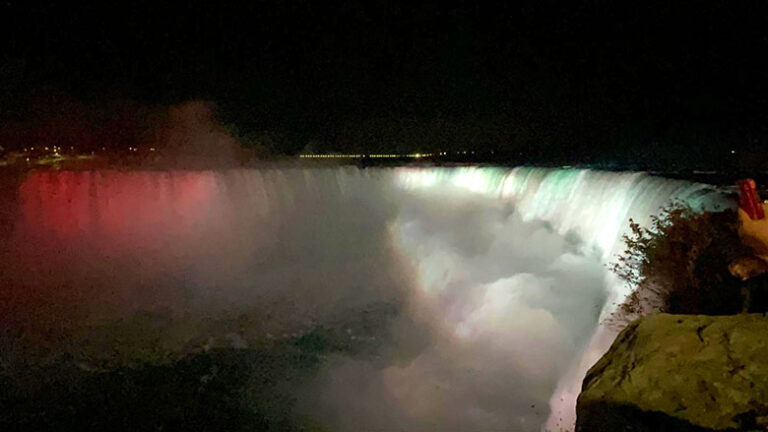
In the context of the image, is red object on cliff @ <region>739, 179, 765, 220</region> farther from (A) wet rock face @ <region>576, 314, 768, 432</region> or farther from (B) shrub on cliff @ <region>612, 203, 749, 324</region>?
(A) wet rock face @ <region>576, 314, 768, 432</region>

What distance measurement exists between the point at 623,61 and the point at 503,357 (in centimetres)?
2183

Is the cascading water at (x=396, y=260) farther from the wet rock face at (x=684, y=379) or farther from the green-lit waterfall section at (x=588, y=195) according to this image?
the wet rock face at (x=684, y=379)

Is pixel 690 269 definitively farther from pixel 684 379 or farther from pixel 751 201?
pixel 684 379

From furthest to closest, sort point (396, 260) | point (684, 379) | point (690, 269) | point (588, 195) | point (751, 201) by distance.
Answer: point (396, 260)
point (588, 195)
point (690, 269)
point (751, 201)
point (684, 379)

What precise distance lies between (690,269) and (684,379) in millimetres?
2221

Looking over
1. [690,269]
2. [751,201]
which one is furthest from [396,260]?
[751,201]

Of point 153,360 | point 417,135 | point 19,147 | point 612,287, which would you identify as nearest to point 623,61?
point 417,135

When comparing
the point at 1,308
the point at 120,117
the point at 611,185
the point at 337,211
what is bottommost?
the point at 1,308

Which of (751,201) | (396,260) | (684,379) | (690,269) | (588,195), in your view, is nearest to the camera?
(684,379)

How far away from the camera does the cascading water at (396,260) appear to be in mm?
7164

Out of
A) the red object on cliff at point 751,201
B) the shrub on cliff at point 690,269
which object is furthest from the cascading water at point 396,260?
the red object on cliff at point 751,201

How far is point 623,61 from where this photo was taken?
981 inches

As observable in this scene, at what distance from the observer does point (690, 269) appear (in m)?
5.10

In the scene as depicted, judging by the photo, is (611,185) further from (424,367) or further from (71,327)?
(71,327)
